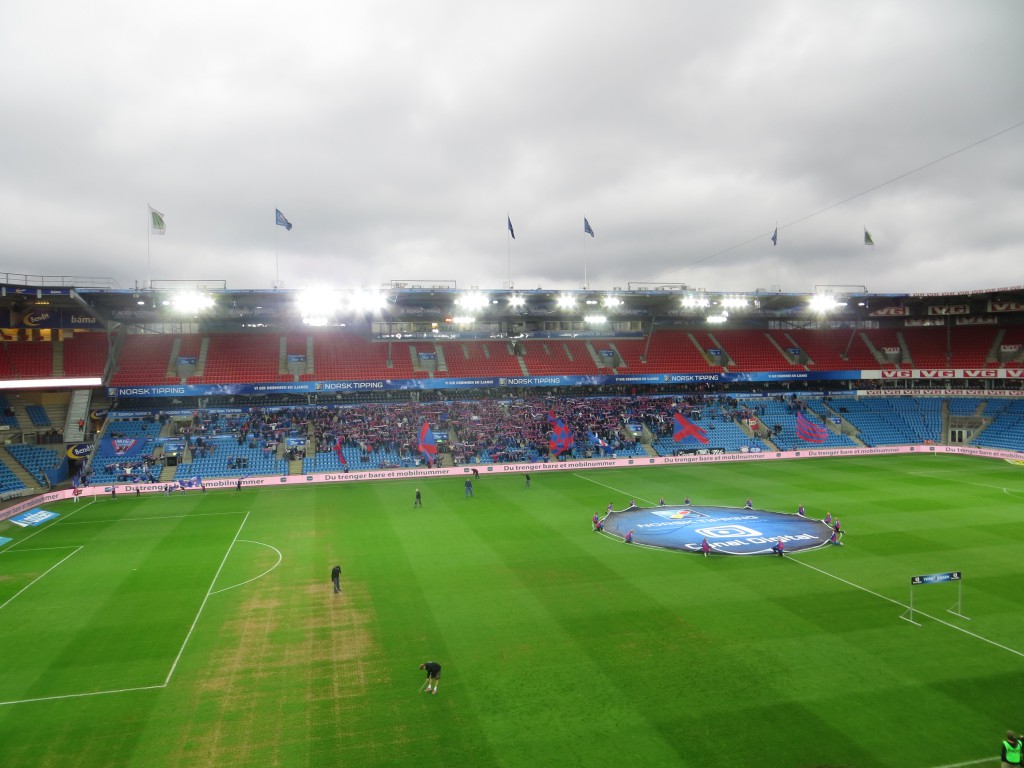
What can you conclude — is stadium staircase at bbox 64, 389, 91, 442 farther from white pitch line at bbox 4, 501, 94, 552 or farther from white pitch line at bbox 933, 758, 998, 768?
→ white pitch line at bbox 933, 758, 998, 768

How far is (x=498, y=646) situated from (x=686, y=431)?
45.3m

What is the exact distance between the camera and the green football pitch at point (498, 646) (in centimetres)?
1429

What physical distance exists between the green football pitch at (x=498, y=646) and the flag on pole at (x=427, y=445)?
17.4m

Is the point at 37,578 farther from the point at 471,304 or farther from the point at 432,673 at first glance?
the point at 471,304

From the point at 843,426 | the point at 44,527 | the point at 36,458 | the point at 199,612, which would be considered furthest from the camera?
the point at 843,426

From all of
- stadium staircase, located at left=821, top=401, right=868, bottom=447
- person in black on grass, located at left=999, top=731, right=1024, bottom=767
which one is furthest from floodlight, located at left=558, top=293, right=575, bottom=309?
person in black on grass, located at left=999, top=731, right=1024, bottom=767

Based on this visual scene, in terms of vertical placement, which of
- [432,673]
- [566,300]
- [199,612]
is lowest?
[199,612]

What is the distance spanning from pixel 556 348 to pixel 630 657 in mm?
56230

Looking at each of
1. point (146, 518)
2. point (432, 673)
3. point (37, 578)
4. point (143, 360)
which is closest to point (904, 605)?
point (432, 673)

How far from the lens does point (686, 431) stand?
60.8m

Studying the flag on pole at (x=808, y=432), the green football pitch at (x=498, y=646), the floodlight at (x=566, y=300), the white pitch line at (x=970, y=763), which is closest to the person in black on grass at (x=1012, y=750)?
the white pitch line at (x=970, y=763)

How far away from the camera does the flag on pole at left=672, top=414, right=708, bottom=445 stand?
59.6 m

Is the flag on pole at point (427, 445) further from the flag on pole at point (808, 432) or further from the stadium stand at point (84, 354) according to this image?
the flag on pole at point (808, 432)

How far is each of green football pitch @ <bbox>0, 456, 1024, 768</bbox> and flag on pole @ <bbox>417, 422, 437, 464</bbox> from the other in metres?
17.4
